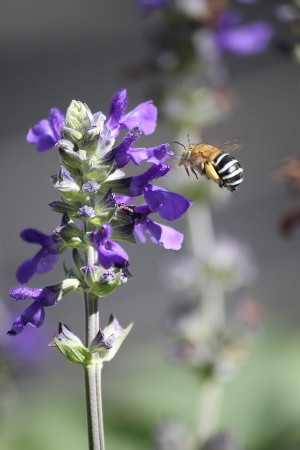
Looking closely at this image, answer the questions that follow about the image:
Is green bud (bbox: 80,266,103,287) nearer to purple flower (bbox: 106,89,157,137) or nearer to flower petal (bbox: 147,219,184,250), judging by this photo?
flower petal (bbox: 147,219,184,250)

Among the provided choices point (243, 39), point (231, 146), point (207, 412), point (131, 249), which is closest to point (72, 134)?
point (231, 146)

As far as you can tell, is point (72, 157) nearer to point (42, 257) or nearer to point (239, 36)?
point (42, 257)

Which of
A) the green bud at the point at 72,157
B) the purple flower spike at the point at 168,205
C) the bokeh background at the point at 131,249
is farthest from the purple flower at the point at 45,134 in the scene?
the bokeh background at the point at 131,249

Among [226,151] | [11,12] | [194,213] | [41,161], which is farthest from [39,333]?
[11,12]

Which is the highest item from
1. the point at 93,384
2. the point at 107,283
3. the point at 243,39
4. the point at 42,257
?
the point at 243,39

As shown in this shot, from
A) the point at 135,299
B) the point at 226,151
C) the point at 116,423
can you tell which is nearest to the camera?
the point at 226,151

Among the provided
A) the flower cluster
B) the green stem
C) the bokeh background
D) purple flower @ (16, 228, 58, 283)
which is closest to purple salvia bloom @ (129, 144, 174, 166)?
the flower cluster

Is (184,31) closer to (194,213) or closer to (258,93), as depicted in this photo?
(194,213)
